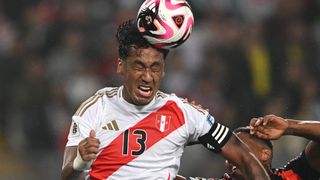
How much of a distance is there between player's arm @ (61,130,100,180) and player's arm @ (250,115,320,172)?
1027mm

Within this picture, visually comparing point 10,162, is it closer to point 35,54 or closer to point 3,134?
point 3,134

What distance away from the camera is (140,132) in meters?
6.36

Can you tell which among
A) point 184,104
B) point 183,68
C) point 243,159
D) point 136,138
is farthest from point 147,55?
point 183,68

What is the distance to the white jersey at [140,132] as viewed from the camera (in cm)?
629

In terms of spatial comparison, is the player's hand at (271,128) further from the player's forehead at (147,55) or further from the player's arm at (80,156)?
the player's arm at (80,156)

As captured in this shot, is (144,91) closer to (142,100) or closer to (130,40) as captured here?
(142,100)

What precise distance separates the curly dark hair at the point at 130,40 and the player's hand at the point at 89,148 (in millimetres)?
707

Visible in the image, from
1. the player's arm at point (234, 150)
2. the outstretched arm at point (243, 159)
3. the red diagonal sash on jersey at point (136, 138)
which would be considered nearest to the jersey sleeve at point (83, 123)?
the red diagonal sash on jersey at point (136, 138)

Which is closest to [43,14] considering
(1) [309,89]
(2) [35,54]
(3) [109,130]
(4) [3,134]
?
(2) [35,54]

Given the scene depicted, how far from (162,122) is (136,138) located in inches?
7.8

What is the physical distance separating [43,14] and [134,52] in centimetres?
642

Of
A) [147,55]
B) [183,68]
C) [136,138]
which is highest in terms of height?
[147,55]

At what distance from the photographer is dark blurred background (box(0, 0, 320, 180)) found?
10.2 m

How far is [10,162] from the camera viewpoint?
11.3 meters
